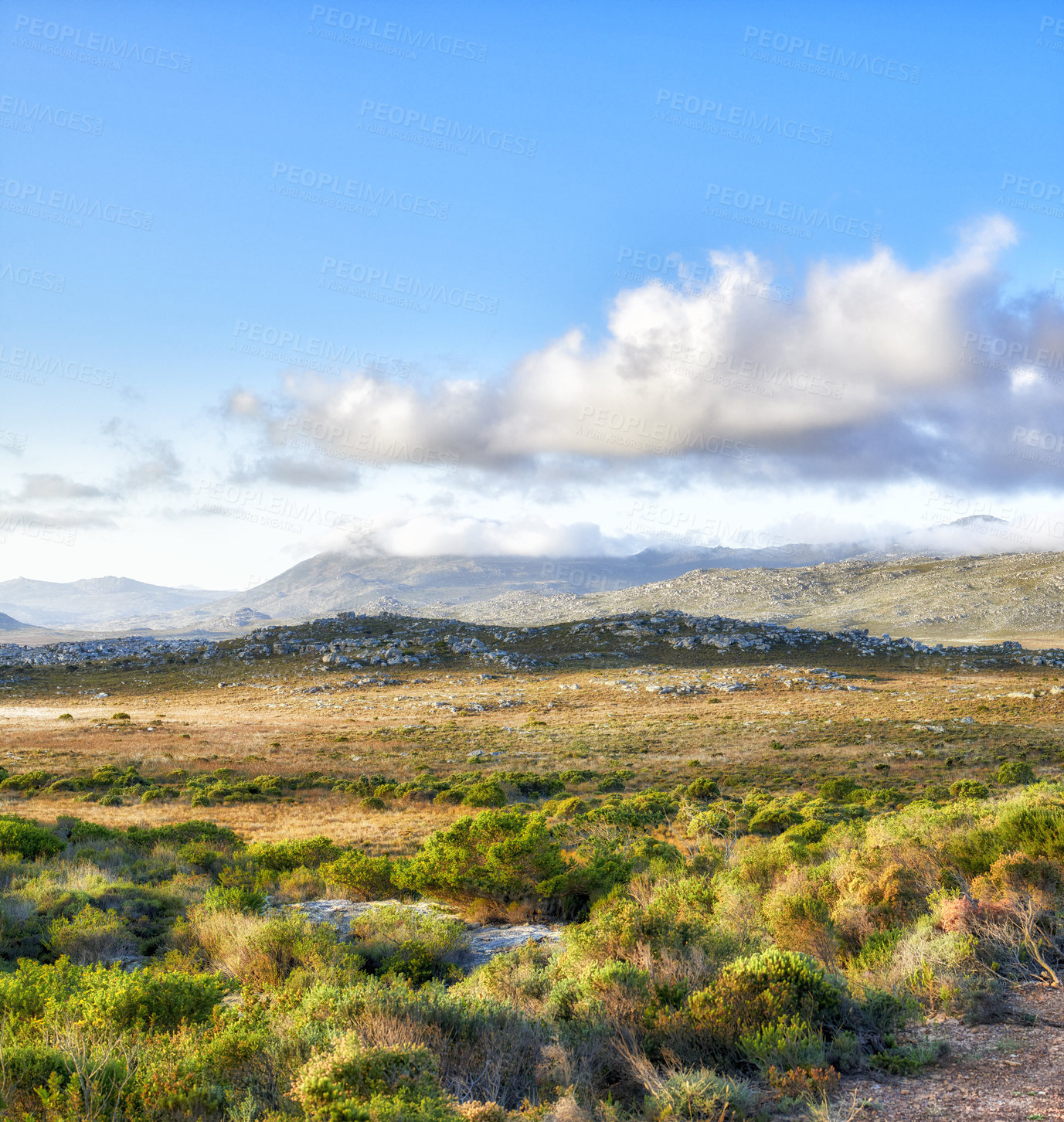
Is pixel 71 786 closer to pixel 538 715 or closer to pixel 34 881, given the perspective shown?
pixel 34 881

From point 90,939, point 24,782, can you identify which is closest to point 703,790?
point 90,939

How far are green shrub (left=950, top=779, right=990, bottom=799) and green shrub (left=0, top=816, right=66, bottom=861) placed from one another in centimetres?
2554

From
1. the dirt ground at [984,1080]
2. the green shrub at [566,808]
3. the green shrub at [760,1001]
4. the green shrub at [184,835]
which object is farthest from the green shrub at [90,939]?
the green shrub at [566,808]

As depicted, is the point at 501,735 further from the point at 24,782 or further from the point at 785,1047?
the point at 785,1047

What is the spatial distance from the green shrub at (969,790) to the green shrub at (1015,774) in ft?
7.68

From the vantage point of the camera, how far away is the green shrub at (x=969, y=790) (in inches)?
824

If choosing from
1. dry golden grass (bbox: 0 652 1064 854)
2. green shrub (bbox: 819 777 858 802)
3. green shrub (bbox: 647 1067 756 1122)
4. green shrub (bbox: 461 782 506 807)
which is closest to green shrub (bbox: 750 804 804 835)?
green shrub (bbox: 819 777 858 802)

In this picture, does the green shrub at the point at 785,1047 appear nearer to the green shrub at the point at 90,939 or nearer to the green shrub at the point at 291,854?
the green shrub at the point at 90,939

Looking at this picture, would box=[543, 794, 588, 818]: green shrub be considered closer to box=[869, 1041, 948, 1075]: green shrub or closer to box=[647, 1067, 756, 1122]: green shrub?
box=[869, 1041, 948, 1075]: green shrub

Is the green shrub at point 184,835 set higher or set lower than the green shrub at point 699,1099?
lower

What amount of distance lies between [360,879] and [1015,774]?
25.3 meters

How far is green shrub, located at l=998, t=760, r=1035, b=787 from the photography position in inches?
955

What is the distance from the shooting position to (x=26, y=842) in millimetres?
14461

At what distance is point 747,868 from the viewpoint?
12.1 metres
